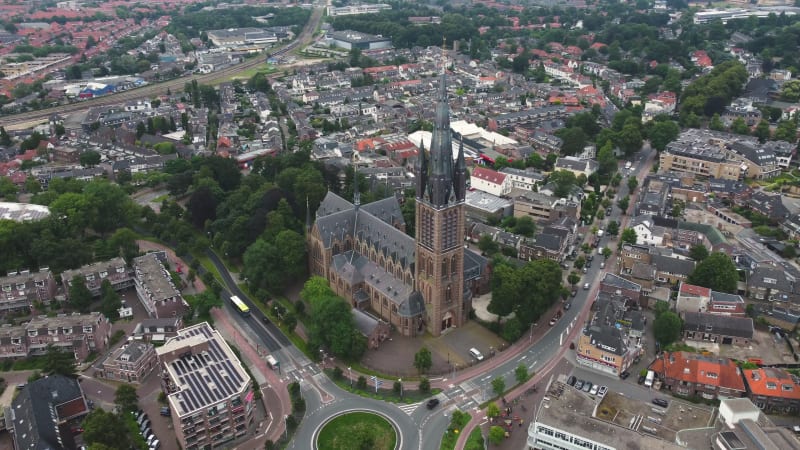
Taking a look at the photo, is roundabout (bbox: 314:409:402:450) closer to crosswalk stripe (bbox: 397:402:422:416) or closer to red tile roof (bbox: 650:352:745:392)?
crosswalk stripe (bbox: 397:402:422:416)

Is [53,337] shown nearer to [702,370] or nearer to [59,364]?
[59,364]

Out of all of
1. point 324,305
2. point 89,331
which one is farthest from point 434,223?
point 89,331

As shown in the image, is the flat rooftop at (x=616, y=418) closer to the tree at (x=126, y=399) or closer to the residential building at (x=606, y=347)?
the residential building at (x=606, y=347)

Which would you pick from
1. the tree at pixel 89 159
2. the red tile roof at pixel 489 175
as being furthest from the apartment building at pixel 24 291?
the red tile roof at pixel 489 175

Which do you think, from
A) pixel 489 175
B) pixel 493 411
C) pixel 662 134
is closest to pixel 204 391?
pixel 493 411

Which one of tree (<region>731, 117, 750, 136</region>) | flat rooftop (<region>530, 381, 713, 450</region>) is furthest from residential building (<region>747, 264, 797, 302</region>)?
tree (<region>731, 117, 750, 136</region>)
